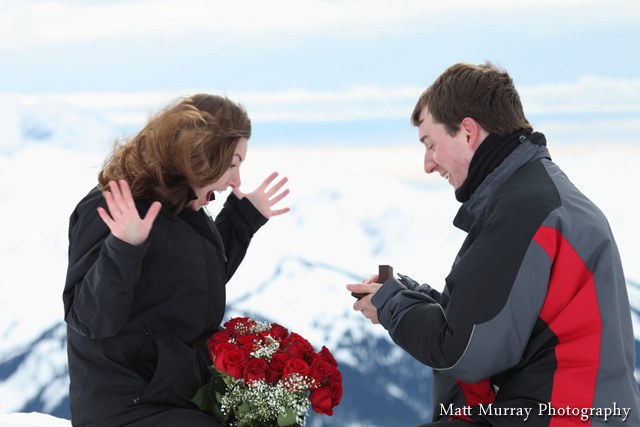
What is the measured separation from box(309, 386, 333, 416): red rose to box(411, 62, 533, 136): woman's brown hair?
4.45ft

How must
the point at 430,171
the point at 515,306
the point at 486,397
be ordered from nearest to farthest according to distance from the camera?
the point at 515,306 → the point at 486,397 → the point at 430,171

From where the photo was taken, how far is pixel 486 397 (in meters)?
2.92

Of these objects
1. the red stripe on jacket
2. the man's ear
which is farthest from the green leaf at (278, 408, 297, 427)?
the man's ear

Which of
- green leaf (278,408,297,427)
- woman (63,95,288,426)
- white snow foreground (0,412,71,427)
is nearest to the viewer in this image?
woman (63,95,288,426)

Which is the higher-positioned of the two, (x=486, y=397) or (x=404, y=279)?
(x=404, y=279)

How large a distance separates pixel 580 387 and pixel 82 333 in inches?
81.6

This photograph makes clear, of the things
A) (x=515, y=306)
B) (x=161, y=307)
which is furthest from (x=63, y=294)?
(x=515, y=306)

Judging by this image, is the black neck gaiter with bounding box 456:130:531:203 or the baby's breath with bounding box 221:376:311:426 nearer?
the baby's breath with bounding box 221:376:311:426

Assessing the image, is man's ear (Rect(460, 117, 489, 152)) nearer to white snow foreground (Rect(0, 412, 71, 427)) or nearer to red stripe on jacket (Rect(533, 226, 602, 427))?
red stripe on jacket (Rect(533, 226, 602, 427))

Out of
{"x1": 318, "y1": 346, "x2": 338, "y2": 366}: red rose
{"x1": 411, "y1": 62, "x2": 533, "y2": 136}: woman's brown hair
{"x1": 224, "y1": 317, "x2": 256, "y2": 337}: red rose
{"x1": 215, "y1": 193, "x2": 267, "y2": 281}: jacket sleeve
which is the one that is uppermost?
{"x1": 411, "y1": 62, "x2": 533, "y2": 136}: woman's brown hair

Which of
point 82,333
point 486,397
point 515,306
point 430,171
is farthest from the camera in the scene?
point 430,171

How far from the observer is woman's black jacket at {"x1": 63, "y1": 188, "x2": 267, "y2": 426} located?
2.68 m

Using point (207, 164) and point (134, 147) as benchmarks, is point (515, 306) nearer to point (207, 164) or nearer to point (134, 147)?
point (207, 164)

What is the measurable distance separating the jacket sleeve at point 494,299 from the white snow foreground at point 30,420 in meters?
2.93
